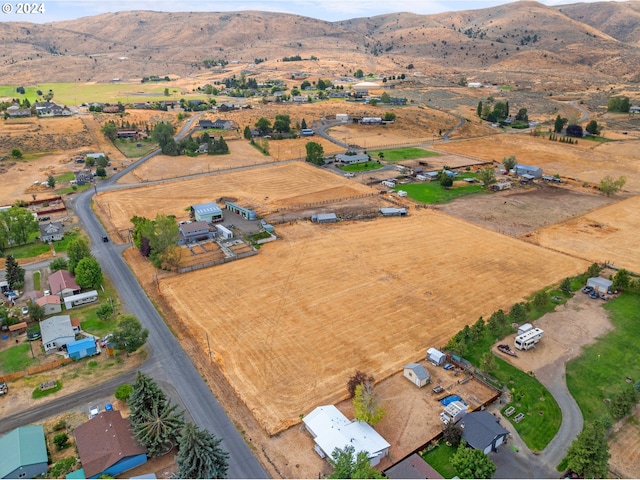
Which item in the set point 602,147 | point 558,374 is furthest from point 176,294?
point 602,147

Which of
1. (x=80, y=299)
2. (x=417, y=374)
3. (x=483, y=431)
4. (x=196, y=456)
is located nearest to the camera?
(x=196, y=456)

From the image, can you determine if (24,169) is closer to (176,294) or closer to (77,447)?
(176,294)

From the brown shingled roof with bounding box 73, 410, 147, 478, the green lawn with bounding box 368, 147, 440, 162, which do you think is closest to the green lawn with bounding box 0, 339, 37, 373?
the brown shingled roof with bounding box 73, 410, 147, 478

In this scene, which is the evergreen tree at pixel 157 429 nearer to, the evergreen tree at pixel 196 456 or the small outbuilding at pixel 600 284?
the evergreen tree at pixel 196 456

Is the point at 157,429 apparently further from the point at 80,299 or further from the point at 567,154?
the point at 567,154

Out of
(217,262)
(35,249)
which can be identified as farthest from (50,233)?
(217,262)

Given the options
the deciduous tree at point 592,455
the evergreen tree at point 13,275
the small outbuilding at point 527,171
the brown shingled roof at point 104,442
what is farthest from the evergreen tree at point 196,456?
the small outbuilding at point 527,171
